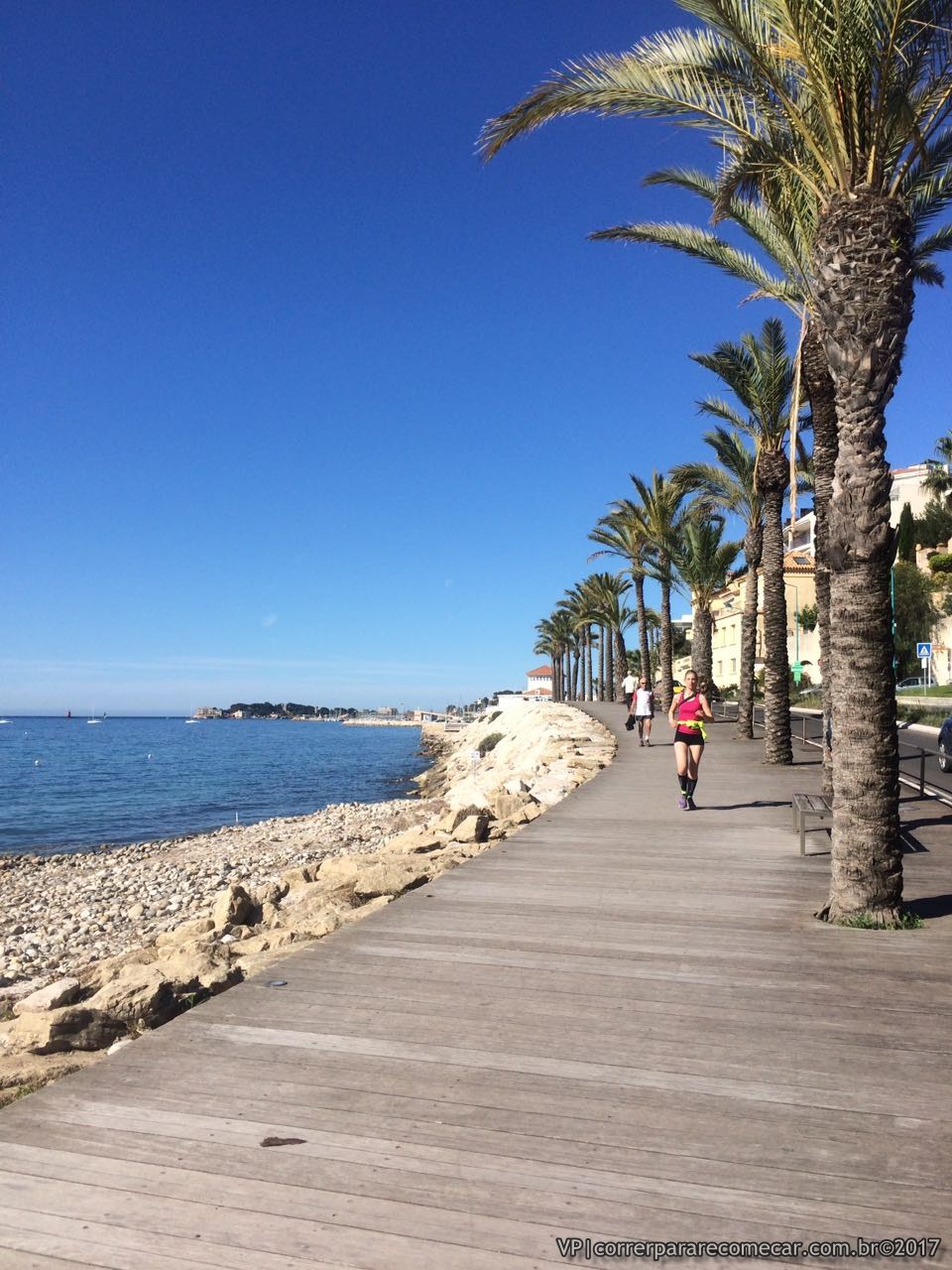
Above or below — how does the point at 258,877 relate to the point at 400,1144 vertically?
below

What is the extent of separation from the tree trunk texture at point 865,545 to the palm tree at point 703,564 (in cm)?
2682

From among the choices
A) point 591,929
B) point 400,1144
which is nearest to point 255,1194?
point 400,1144

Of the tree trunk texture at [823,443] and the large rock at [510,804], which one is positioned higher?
the tree trunk texture at [823,443]

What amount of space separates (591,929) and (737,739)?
1837 centimetres

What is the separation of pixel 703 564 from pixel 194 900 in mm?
23441

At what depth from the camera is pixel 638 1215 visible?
8.84 feet

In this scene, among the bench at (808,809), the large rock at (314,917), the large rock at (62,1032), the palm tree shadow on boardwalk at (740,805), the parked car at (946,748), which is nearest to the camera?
the large rock at (62,1032)

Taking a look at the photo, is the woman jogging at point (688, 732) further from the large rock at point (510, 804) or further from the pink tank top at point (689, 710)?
the large rock at point (510, 804)

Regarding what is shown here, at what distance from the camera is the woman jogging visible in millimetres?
11180

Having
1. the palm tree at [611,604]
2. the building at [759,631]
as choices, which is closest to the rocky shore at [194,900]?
the palm tree at [611,604]

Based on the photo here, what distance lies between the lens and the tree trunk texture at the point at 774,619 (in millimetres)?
16953

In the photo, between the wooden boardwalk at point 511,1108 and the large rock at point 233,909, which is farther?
the large rock at point 233,909

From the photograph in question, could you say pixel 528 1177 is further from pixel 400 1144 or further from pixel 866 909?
pixel 866 909

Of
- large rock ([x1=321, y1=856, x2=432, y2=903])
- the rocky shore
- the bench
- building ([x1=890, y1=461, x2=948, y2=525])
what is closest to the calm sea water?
the rocky shore
